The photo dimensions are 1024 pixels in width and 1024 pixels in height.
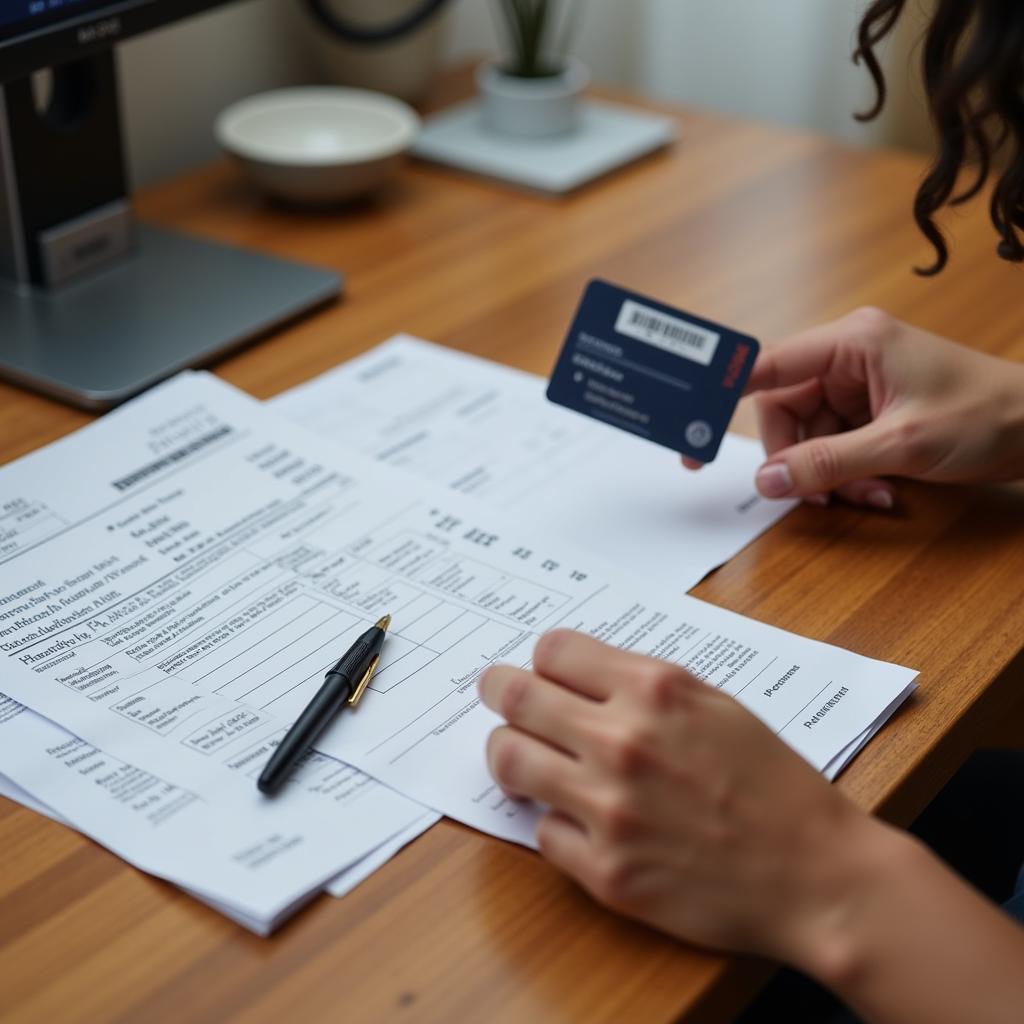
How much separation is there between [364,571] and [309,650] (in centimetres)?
7

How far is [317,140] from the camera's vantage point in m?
1.23

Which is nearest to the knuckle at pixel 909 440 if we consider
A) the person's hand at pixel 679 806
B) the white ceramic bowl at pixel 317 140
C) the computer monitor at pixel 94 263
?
the person's hand at pixel 679 806

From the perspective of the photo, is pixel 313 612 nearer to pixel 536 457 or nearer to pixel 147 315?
pixel 536 457

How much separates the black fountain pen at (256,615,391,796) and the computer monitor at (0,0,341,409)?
0.31 metres

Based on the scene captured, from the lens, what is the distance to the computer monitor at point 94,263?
0.89 m

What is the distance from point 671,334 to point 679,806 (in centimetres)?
34

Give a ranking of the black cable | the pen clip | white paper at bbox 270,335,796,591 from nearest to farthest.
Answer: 1. the pen clip
2. white paper at bbox 270,335,796,591
3. the black cable

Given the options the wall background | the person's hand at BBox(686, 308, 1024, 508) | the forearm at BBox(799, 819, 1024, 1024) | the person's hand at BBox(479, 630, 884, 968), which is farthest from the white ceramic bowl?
the forearm at BBox(799, 819, 1024, 1024)

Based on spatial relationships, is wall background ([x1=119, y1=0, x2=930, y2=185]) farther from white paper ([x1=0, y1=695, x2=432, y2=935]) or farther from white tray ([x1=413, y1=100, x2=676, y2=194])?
white paper ([x1=0, y1=695, x2=432, y2=935])

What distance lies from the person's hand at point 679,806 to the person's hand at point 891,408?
0.25 m

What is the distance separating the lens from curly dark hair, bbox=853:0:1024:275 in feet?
2.00

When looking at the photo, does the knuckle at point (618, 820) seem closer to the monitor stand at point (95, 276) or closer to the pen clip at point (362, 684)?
the pen clip at point (362, 684)

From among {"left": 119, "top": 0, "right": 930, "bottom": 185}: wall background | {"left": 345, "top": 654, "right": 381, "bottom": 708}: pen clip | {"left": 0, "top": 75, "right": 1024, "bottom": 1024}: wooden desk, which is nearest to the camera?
{"left": 0, "top": 75, "right": 1024, "bottom": 1024}: wooden desk

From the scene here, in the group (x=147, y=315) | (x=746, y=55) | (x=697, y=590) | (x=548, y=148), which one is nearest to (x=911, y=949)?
(x=697, y=590)
